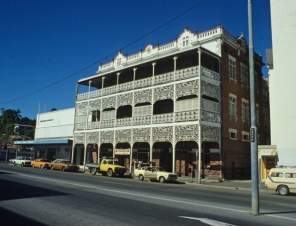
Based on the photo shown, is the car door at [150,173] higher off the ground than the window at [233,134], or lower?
lower

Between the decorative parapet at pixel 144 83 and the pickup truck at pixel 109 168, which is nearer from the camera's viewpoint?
the pickup truck at pixel 109 168

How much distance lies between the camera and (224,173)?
88.0 feet

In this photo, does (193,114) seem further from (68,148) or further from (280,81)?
(68,148)

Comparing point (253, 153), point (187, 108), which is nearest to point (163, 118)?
point (187, 108)

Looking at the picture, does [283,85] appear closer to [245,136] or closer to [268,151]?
[268,151]

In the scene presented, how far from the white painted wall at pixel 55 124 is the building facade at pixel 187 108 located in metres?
7.51

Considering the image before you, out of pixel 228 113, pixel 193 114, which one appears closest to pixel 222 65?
pixel 228 113

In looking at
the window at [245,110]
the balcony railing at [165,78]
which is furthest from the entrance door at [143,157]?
the window at [245,110]

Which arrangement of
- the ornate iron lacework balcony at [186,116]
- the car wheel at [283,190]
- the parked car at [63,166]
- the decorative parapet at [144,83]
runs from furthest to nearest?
1. the parked car at [63,166]
2. the decorative parapet at [144,83]
3. the ornate iron lacework balcony at [186,116]
4. the car wheel at [283,190]

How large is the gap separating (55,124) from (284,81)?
35682 mm

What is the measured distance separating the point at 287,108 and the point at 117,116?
66.7 ft

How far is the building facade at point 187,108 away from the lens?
2659cm

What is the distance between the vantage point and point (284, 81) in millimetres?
25359

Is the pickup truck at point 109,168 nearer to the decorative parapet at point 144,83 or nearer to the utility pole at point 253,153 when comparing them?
the decorative parapet at point 144,83
